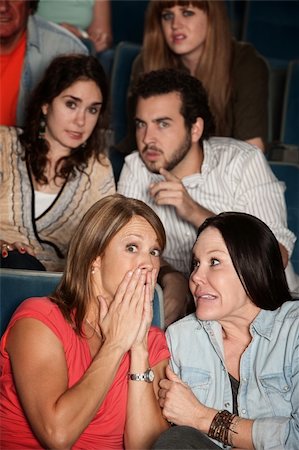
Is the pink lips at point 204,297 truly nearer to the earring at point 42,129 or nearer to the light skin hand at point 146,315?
the light skin hand at point 146,315

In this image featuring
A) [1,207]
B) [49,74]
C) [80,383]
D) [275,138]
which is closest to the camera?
[80,383]

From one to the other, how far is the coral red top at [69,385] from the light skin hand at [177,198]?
572 millimetres

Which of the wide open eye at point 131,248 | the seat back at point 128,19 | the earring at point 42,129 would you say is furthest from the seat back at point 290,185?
the seat back at point 128,19

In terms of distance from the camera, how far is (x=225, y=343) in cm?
158

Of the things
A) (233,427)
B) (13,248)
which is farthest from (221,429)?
(13,248)

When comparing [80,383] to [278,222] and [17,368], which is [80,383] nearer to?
[17,368]

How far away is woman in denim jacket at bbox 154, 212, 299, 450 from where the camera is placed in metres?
1.46

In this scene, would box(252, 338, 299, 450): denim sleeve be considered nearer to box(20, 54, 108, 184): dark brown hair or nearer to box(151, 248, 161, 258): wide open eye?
box(151, 248, 161, 258): wide open eye

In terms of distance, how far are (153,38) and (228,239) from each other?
1209 millimetres

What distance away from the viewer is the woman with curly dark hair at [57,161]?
2121mm

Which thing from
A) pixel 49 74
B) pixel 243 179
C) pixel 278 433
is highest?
pixel 49 74

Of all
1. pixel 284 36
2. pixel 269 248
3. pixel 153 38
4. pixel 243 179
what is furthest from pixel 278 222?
pixel 284 36

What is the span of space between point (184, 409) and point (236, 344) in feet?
0.57

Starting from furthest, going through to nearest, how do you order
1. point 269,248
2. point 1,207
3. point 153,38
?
1. point 153,38
2. point 1,207
3. point 269,248
